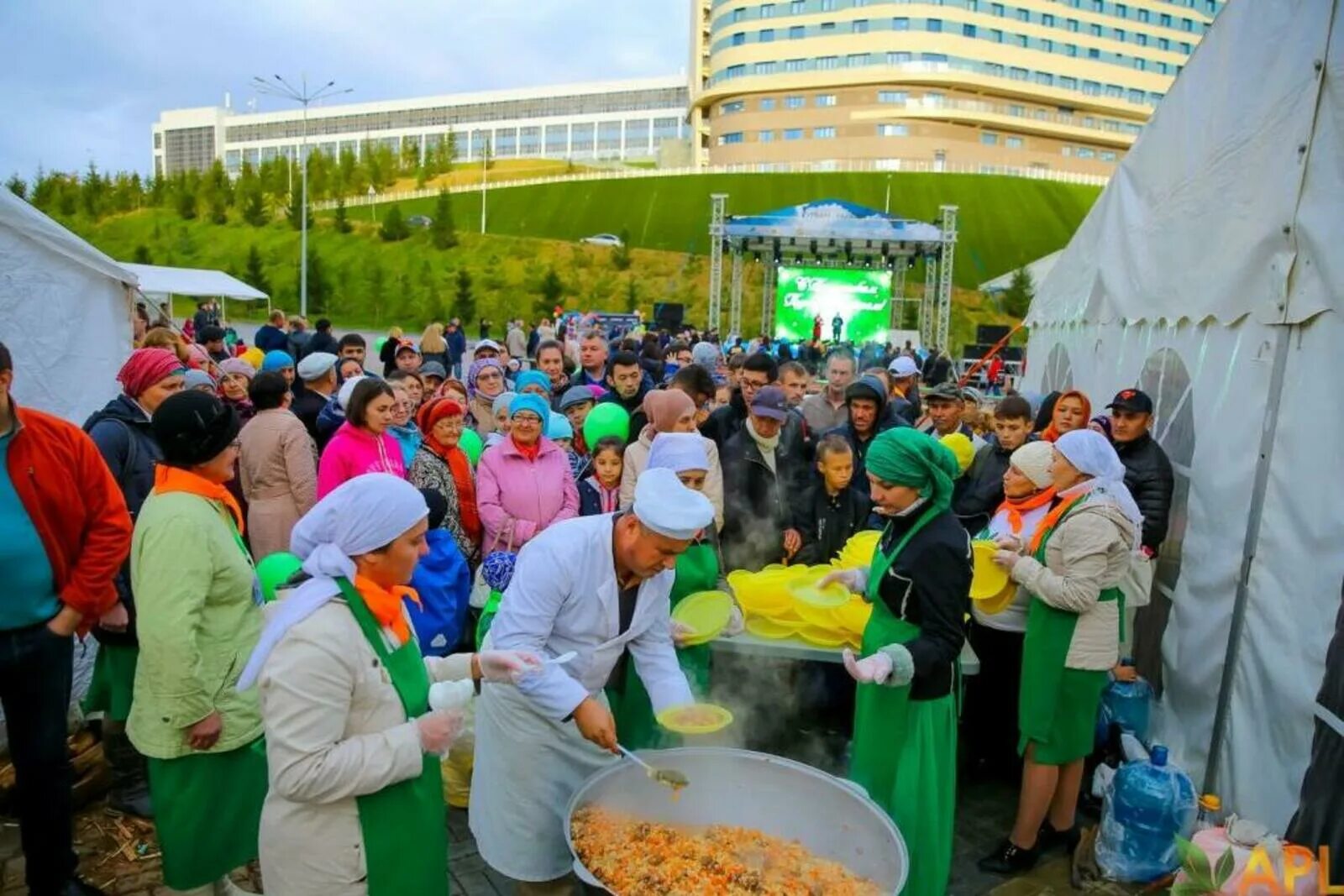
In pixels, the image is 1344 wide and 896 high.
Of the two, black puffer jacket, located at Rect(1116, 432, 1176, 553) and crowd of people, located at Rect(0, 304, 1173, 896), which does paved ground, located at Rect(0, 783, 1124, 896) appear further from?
black puffer jacket, located at Rect(1116, 432, 1176, 553)

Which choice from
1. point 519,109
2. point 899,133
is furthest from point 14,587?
point 519,109

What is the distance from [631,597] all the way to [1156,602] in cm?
386

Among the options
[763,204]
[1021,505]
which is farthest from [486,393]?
[763,204]

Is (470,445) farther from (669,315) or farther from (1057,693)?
(669,315)

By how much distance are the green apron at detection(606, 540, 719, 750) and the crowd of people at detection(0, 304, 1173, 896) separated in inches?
0.5

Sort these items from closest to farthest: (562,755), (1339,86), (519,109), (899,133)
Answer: (562,755), (1339,86), (899,133), (519,109)

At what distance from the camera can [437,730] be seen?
2.17 meters

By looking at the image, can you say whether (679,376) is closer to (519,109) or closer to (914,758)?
(914,758)

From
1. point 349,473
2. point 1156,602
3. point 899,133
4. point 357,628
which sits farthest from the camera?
point 899,133

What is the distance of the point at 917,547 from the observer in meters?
2.99

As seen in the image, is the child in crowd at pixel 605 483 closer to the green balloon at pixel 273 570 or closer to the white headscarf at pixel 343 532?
the green balloon at pixel 273 570

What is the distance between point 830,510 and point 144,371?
12.2 ft

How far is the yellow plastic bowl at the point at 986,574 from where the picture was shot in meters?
3.93

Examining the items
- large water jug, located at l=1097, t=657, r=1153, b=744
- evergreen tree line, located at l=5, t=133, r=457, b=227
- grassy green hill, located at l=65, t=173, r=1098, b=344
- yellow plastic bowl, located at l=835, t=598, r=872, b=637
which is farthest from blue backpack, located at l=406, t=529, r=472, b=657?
evergreen tree line, located at l=5, t=133, r=457, b=227
